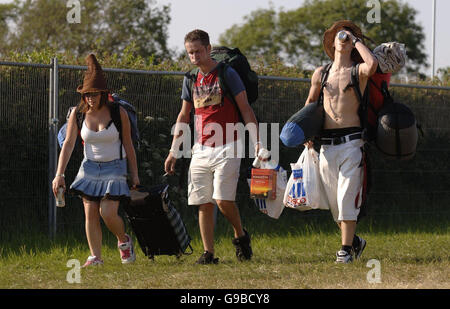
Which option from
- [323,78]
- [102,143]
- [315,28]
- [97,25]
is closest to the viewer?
[102,143]

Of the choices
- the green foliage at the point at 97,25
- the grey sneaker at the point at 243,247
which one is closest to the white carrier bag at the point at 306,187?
the grey sneaker at the point at 243,247

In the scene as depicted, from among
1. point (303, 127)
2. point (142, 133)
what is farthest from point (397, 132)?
point (142, 133)

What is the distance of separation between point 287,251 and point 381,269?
177 centimetres

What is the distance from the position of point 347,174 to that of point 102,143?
83.3 inches

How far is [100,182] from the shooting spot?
24.0 feet

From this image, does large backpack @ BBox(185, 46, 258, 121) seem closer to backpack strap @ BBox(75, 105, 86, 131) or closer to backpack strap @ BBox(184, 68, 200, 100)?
backpack strap @ BBox(184, 68, 200, 100)

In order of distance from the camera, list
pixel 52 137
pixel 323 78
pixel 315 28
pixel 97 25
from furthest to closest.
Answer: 1. pixel 315 28
2. pixel 97 25
3. pixel 52 137
4. pixel 323 78

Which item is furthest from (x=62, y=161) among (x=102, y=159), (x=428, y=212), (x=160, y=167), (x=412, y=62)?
(x=412, y=62)

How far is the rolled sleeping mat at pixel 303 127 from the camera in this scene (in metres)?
7.18

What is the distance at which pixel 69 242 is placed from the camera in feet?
29.3

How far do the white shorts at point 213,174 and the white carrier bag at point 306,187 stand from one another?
0.50 meters

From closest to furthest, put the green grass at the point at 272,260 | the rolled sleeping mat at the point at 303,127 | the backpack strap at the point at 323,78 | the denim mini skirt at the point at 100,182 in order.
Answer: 1. the green grass at the point at 272,260
2. the rolled sleeping mat at the point at 303,127
3. the denim mini skirt at the point at 100,182
4. the backpack strap at the point at 323,78

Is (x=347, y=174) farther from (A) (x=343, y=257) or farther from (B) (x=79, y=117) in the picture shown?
(B) (x=79, y=117)

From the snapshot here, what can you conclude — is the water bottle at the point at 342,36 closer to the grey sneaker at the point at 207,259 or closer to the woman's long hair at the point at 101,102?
the woman's long hair at the point at 101,102
